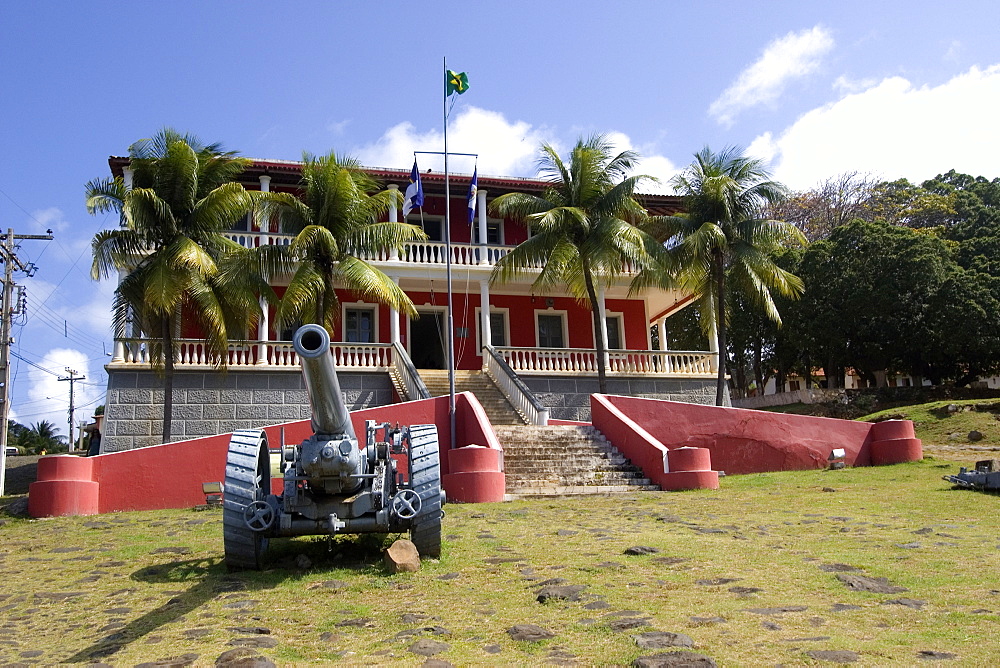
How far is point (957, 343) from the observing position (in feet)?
98.2

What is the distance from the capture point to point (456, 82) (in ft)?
59.5

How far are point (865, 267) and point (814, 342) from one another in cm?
354

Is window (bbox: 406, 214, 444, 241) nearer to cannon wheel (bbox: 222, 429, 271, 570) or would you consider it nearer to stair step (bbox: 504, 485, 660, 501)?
stair step (bbox: 504, 485, 660, 501)

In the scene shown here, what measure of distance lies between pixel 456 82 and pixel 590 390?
28.3 feet

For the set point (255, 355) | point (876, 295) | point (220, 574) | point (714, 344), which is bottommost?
point (220, 574)

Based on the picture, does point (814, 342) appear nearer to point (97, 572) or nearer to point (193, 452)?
point (193, 452)

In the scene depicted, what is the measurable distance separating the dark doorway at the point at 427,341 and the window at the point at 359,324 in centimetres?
156

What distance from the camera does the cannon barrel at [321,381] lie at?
621 cm

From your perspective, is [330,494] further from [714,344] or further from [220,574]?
[714,344]

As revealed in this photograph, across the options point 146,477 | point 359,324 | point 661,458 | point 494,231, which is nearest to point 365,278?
point 146,477

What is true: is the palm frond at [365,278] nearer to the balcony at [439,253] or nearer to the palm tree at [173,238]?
the palm tree at [173,238]

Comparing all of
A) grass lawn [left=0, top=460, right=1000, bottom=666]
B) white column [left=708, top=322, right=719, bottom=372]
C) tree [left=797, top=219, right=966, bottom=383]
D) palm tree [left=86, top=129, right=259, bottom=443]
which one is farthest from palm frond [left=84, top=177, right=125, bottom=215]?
tree [left=797, top=219, right=966, bottom=383]

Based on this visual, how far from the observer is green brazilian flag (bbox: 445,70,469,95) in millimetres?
17953

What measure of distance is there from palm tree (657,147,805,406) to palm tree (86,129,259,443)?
35.3 ft
